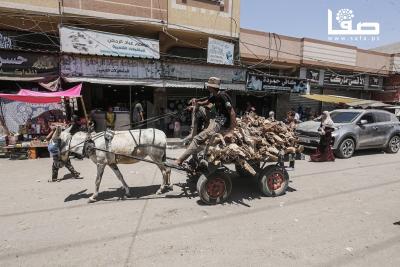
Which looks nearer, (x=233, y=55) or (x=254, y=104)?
(x=233, y=55)

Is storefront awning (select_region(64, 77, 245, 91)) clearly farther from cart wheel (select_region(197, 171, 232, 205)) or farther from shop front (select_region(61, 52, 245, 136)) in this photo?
cart wheel (select_region(197, 171, 232, 205))

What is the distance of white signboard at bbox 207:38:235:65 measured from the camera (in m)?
15.5

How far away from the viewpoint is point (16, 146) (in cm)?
1044

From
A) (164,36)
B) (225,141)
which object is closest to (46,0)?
(164,36)

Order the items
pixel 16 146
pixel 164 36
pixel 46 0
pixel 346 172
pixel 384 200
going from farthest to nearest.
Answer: pixel 164 36 → pixel 46 0 → pixel 16 146 → pixel 346 172 → pixel 384 200

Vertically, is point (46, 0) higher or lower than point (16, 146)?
higher

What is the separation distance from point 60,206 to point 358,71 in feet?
81.7

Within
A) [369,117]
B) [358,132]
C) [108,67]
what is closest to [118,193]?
[108,67]

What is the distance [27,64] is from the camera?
11578 mm

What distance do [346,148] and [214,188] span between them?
763 cm

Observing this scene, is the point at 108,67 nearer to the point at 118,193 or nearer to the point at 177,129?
the point at 177,129

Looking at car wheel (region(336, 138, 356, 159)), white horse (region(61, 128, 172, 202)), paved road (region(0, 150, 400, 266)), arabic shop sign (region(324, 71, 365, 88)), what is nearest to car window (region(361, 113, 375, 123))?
car wheel (region(336, 138, 356, 159))

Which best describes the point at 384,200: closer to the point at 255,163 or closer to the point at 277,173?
the point at 277,173

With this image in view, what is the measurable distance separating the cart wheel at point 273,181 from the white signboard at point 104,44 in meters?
9.97
